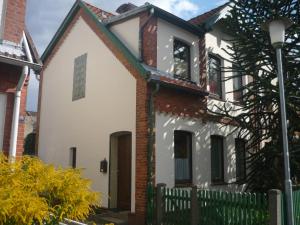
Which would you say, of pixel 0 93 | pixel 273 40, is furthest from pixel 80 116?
pixel 273 40

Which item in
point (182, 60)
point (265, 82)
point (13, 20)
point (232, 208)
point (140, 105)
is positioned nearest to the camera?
point (13, 20)

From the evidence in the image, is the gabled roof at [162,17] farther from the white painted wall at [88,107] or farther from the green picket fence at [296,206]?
the green picket fence at [296,206]

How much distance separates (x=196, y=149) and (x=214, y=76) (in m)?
3.56

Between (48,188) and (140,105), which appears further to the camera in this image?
(140,105)

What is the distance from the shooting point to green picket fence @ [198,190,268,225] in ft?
24.8

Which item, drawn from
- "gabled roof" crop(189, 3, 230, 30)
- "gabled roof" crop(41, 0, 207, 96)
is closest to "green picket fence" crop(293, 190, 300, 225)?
"gabled roof" crop(41, 0, 207, 96)

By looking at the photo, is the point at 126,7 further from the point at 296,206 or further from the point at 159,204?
the point at 296,206

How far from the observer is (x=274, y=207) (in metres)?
7.06

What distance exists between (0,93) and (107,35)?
19.9ft

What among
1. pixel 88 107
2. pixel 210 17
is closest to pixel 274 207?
pixel 88 107

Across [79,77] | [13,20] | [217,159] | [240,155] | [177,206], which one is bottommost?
[177,206]

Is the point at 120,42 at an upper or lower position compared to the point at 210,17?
lower

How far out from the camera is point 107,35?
12734 millimetres

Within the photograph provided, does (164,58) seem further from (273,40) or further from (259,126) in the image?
(273,40)
